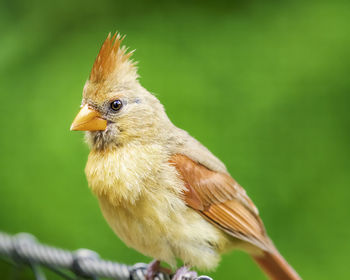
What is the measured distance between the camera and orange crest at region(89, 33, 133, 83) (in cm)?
229

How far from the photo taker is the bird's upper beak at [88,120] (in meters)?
2.34

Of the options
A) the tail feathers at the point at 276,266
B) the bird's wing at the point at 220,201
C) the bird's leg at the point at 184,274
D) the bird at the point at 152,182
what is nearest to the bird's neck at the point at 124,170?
the bird at the point at 152,182

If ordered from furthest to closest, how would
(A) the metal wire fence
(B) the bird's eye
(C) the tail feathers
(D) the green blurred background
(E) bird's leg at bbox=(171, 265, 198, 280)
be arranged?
1. (D) the green blurred background
2. (C) the tail feathers
3. (B) the bird's eye
4. (E) bird's leg at bbox=(171, 265, 198, 280)
5. (A) the metal wire fence

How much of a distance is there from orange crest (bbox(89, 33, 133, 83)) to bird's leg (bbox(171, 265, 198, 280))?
77 cm

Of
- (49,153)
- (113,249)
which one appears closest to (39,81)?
(49,153)

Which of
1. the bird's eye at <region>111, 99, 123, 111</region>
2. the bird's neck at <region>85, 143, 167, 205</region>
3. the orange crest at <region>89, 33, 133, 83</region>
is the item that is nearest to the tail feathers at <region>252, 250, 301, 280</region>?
the bird's neck at <region>85, 143, 167, 205</region>

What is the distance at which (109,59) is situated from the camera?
7.61 feet

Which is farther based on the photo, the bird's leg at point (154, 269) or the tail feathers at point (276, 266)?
the tail feathers at point (276, 266)

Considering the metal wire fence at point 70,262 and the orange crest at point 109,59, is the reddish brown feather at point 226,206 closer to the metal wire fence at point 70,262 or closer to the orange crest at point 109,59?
the metal wire fence at point 70,262

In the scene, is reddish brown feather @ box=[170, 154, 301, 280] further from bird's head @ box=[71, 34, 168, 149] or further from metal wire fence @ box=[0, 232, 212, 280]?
metal wire fence @ box=[0, 232, 212, 280]

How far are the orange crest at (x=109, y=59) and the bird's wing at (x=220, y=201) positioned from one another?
409mm

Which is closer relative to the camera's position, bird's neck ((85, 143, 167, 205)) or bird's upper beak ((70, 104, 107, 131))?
bird's neck ((85, 143, 167, 205))

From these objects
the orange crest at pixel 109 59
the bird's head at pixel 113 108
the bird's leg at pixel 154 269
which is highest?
the orange crest at pixel 109 59

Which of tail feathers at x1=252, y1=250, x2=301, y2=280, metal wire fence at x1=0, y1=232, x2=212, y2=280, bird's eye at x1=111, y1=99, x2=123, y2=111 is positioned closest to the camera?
metal wire fence at x1=0, y1=232, x2=212, y2=280
